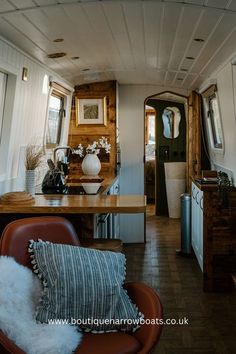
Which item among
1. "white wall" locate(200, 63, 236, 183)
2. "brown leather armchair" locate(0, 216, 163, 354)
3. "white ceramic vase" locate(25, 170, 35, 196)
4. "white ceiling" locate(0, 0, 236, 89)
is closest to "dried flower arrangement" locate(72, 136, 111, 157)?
"white ceiling" locate(0, 0, 236, 89)

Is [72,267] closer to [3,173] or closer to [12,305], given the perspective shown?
[12,305]

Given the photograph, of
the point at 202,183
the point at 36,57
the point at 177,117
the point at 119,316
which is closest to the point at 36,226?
the point at 119,316

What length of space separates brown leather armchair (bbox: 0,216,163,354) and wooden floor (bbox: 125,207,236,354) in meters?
0.86

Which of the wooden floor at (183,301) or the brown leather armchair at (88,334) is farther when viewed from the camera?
the wooden floor at (183,301)

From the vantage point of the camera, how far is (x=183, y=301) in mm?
3375

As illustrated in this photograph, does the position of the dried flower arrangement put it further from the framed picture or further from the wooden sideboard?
the wooden sideboard

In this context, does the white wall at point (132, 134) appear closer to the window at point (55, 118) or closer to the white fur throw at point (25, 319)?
the window at point (55, 118)

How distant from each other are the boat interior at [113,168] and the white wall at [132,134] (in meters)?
0.01

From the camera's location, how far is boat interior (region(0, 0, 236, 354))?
5.98ft

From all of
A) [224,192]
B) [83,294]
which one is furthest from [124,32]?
[83,294]

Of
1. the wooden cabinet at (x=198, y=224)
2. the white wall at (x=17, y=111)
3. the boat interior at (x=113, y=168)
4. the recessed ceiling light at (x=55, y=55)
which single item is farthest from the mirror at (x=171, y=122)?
the recessed ceiling light at (x=55, y=55)

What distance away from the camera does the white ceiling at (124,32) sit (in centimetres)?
220

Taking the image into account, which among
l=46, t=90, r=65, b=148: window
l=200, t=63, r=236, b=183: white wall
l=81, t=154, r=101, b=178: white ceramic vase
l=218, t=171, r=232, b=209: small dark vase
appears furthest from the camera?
l=81, t=154, r=101, b=178: white ceramic vase

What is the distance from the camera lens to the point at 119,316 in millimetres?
1814
